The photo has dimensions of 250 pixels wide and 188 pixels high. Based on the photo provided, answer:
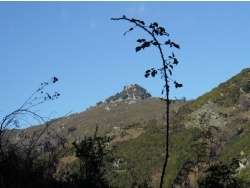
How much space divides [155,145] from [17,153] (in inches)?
4213

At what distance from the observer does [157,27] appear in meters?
3.70

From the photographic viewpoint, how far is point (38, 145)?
3.61m

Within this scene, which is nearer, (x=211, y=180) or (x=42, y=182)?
(x=42, y=182)

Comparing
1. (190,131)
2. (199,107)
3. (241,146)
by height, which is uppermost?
(199,107)

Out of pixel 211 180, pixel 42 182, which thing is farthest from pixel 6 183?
pixel 211 180

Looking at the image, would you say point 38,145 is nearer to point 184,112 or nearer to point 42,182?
point 42,182

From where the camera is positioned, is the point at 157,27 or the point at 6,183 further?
the point at 157,27

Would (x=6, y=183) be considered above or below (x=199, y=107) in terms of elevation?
below

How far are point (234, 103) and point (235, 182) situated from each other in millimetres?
112438

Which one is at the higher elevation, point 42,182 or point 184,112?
point 184,112

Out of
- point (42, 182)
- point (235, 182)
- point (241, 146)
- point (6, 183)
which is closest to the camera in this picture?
point (6, 183)

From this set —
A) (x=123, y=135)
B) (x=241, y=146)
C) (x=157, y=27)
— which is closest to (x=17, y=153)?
(x=157, y=27)

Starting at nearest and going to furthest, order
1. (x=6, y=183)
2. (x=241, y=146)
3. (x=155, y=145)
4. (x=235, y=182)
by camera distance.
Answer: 1. (x=6, y=183)
2. (x=235, y=182)
3. (x=241, y=146)
4. (x=155, y=145)

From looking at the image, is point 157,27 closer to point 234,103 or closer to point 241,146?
point 241,146
